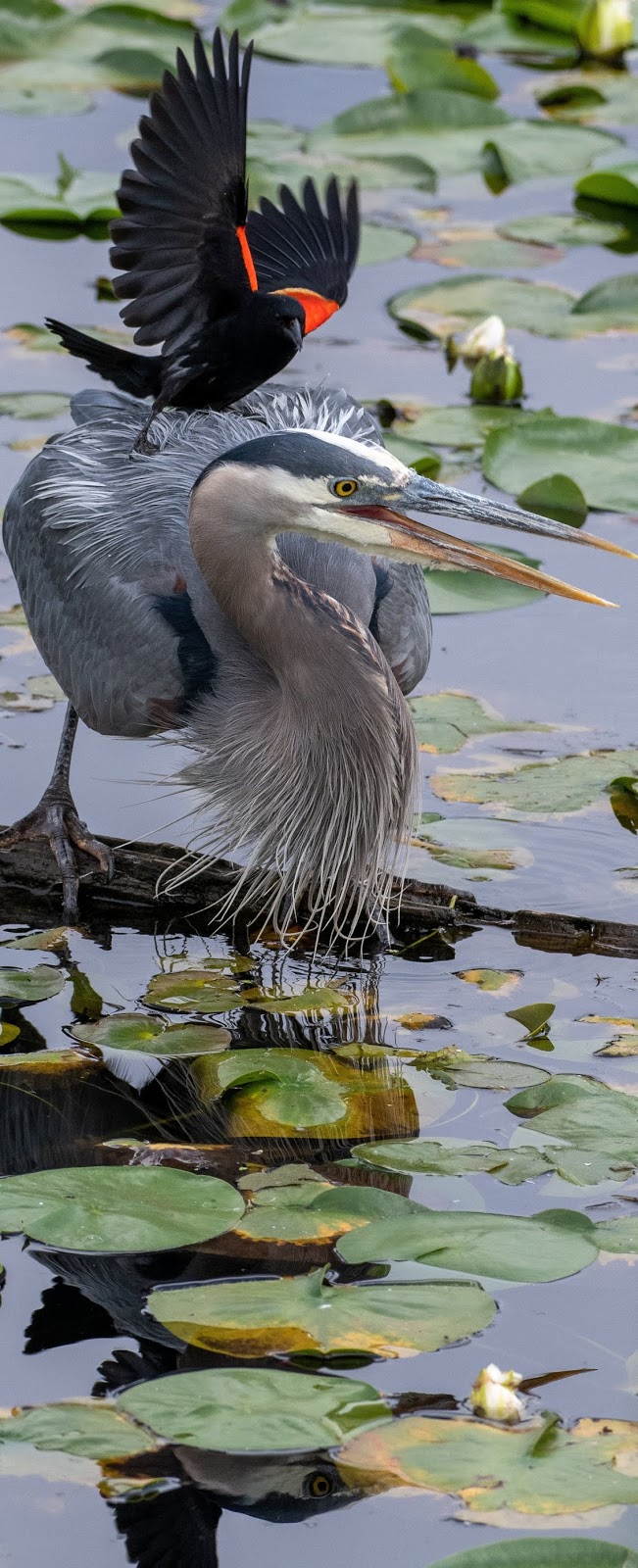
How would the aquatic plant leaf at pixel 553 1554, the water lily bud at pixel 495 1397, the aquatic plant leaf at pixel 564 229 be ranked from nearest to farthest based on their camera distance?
the aquatic plant leaf at pixel 553 1554 < the water lily bud at pixel 495 1397 < the aquatic plant leaf at pixel 564 229

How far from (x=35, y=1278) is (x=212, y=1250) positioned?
0.29 m

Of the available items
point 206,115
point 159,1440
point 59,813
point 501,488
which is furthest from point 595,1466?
point 501,488

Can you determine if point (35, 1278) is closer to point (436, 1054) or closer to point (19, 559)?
point (436, 1054)

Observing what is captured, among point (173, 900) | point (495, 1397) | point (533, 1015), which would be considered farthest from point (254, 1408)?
point (173, 900)

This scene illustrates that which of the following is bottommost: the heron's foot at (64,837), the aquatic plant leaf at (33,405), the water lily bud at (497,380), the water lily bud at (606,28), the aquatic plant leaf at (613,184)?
the heron's foot at (64,837)

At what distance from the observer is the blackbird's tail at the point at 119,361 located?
4.33 m

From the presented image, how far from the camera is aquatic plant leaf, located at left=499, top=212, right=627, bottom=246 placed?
25.1 feet

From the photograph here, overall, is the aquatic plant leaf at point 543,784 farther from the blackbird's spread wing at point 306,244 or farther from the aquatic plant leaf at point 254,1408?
the aquatic plant leaf at point 254,1408

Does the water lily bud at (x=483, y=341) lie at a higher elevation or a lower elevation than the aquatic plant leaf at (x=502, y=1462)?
higher

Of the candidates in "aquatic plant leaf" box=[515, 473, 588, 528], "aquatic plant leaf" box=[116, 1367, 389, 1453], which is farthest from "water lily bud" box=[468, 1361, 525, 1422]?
"aquatic plant leaf" box=[515, 473, 588, 528]

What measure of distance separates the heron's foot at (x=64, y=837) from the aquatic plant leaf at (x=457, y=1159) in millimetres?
1234

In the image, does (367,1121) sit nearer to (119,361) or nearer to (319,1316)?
(319,1316)

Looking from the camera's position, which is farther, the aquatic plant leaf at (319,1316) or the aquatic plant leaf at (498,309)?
the aquatic plant leaf at (498,309)

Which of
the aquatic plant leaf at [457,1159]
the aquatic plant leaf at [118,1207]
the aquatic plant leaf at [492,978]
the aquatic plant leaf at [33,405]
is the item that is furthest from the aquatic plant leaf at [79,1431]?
the aquatic plant leaf at [33,405]
